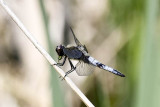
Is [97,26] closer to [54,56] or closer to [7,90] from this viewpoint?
[7,90]

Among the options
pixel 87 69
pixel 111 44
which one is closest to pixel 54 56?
pixel 87 69

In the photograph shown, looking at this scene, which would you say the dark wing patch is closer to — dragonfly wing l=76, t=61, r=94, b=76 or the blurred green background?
dragonfly wing l=76, t=61, r=94, b=76

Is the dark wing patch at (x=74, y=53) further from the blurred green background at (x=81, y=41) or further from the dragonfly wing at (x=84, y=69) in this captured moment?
the blurred green background at (x=81, y=41)

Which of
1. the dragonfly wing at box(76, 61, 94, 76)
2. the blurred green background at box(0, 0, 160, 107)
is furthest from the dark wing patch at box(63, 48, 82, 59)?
the blurred green background at box(0, 0, 160, 107)

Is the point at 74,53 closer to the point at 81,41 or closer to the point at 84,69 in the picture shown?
the point at 84,69

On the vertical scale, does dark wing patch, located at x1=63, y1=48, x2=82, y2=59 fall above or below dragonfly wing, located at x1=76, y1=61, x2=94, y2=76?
above

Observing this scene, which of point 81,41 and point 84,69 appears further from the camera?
point 81,41

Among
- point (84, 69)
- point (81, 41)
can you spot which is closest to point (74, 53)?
point (84, 69)

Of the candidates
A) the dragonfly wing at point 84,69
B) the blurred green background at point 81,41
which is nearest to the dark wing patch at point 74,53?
the dragonfly wing at point 84,69
